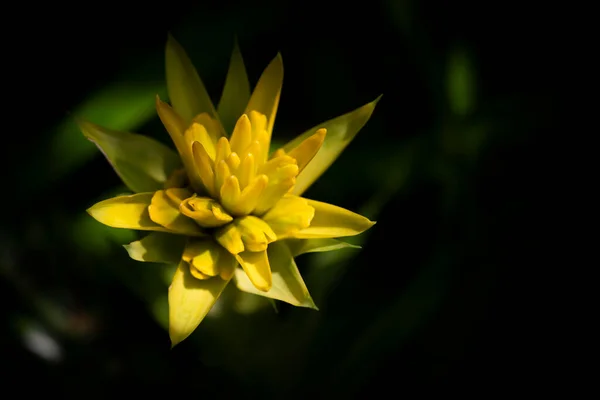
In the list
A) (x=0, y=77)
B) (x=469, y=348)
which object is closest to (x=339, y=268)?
(x=469, y=348)

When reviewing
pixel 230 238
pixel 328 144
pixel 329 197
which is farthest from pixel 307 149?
pixel 329 197

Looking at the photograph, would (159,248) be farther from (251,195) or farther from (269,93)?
(269,93)

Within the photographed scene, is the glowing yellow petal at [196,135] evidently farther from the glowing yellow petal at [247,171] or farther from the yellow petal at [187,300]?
the yellow petal at [187,300]

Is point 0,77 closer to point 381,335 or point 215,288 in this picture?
point 215,288

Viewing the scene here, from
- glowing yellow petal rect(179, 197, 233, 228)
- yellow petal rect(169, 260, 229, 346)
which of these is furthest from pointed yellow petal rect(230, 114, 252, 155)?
yellow petal rect(169, 260, 229, 346)

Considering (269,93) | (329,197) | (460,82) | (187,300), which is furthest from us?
(460,82)

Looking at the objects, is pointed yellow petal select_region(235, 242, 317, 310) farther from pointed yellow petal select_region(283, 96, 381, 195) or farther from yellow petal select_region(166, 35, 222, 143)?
yellow petal select_region(166, 35, 222, 143)

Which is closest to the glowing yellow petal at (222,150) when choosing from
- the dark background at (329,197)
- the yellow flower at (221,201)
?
the yellow flower at (221,201)
